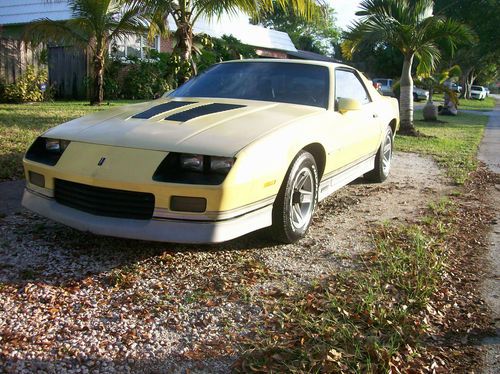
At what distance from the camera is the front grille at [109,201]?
11.5 feet

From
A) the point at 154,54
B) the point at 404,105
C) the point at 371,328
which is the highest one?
the point at 154,54

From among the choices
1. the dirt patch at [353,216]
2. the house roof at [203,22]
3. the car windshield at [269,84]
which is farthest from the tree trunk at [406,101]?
the car windshield at [269,84]

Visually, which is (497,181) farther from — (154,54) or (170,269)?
(154,54)

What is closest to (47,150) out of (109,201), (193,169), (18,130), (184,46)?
(109,201)

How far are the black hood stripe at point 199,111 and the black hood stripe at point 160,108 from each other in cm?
18

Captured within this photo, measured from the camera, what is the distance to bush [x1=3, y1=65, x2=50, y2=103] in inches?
583

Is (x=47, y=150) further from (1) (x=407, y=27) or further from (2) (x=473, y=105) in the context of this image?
(2) (x=473, y=105)

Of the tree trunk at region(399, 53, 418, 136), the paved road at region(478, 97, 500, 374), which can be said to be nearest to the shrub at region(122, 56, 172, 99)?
the tree trunk at region(399, 53, 418, 136)

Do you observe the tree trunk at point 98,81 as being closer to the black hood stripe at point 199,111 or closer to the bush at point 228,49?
the bush at point 228,49

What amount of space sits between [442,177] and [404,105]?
20.4ft

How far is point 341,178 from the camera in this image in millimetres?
5180

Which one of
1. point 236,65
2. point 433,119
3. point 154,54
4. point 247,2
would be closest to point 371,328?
point 236,65

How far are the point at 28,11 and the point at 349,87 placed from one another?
56.2ft

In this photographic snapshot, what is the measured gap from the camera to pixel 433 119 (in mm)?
18062
